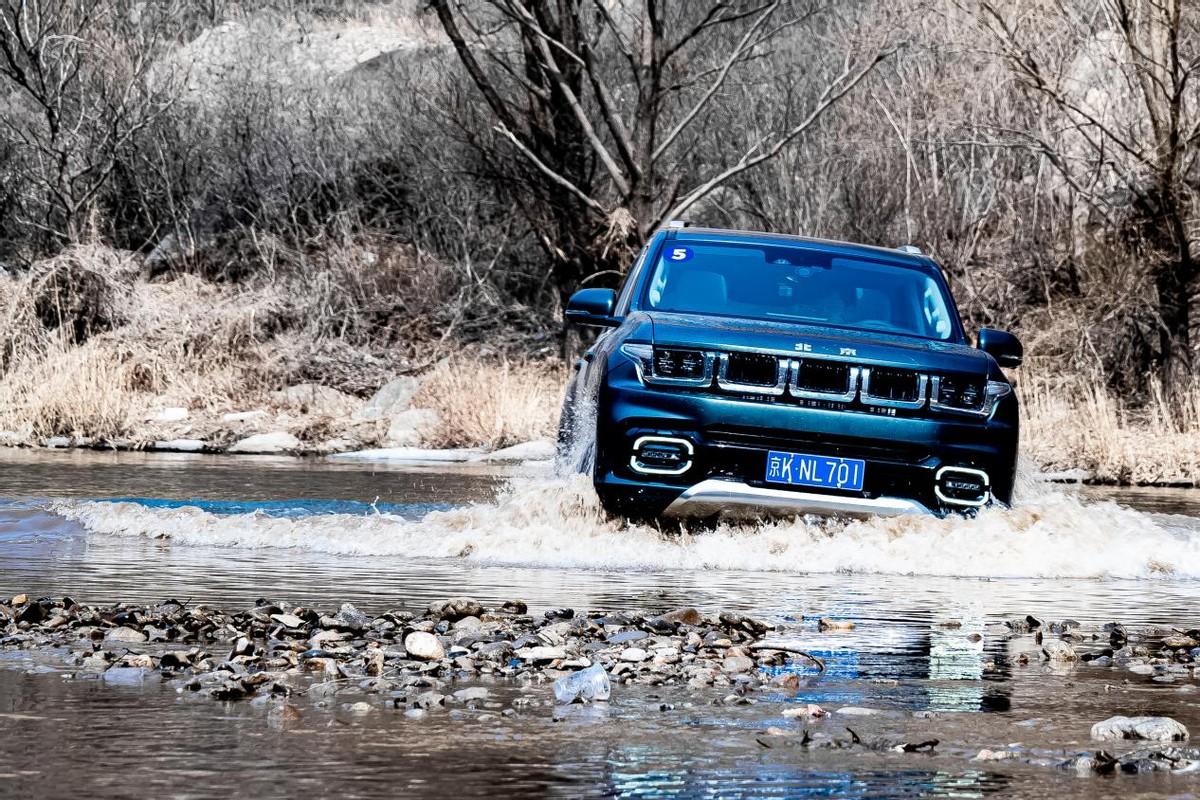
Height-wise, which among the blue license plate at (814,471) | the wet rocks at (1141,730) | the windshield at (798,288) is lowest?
the wet rocks at (1141,730)

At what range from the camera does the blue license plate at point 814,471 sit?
9656mm

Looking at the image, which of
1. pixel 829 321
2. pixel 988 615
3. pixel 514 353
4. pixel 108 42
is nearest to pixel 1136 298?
pixel 514 353

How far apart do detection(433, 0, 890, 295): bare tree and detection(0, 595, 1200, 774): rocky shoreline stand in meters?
18.2

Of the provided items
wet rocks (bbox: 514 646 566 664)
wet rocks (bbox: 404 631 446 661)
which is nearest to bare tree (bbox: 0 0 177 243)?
wet rocks (bbox: 404 631 446 661)

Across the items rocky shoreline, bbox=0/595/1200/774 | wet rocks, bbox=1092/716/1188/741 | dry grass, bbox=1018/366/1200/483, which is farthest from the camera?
dry grass, bbox=1018/366/1200/483

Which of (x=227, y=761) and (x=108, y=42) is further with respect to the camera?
(x=108, y=42)

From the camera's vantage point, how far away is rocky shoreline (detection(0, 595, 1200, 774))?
4.92m

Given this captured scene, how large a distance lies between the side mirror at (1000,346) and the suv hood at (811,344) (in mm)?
540

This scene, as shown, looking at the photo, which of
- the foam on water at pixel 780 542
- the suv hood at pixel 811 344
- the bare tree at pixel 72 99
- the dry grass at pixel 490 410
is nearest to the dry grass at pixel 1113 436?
the dry grass at pixel 490 410

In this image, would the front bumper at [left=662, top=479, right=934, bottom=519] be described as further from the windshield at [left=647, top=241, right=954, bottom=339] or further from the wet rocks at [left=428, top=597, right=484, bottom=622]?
the wet rocks at [left=428, top=597, right=484, bottom=622]

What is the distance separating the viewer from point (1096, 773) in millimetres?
4352

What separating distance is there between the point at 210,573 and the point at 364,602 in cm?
144

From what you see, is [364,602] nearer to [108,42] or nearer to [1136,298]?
[1136,298]

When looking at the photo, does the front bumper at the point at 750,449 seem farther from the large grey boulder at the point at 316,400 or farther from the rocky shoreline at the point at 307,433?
the large grey boulder at the point at 316,400
